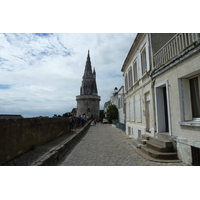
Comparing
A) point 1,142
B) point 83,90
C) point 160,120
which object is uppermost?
point 83,90

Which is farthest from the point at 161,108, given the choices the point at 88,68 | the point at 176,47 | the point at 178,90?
the point at 88,68

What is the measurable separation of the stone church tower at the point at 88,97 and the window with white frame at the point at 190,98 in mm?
48057

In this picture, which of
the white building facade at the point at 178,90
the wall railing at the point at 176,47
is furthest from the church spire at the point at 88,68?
the wall railing at the point at 176,47

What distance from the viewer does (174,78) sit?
5742mm

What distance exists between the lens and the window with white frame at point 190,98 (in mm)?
5117

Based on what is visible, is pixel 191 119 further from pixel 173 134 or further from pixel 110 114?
pixel 110 114

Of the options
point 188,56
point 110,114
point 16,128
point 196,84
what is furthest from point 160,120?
point 110,114

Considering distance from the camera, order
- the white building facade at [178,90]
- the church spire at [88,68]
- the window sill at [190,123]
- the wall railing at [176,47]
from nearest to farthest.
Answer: the window sill at [190,123] < the white building facade at [178,90] < the wall railing at [176,47] < the church spire at [88,68]

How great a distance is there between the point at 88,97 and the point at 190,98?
49.9 metres

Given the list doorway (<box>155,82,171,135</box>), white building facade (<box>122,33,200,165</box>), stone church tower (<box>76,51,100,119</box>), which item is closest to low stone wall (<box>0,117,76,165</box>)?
white building facade (<box>122,33,200,165</box>)

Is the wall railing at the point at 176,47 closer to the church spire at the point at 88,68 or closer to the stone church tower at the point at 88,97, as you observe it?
the stone church tower at the point at 88,97

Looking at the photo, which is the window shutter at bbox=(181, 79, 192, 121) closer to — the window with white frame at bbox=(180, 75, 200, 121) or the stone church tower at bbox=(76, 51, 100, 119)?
the window with white frame at bbox=(180, 75, 200, 121)

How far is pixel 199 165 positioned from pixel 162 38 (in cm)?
586

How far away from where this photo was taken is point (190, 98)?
209 inches
